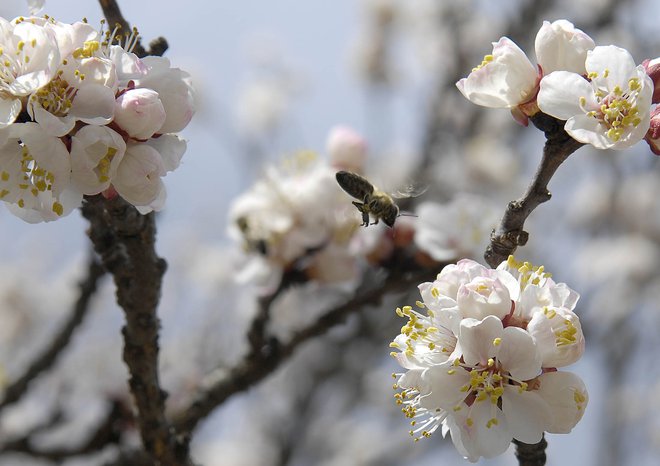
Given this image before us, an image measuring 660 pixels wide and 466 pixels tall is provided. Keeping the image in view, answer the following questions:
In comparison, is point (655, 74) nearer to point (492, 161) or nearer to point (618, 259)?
point (492, 161)

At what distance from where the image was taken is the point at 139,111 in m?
1.11

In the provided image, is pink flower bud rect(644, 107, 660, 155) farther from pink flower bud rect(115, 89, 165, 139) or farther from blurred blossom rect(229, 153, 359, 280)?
blurred blossom rect(229, 153, 359, 280)

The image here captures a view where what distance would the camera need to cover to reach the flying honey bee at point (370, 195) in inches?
59.4

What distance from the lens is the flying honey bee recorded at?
151cm

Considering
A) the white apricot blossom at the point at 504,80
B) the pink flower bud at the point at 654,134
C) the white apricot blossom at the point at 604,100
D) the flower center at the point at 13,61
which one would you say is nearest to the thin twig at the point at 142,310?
the flower center at the point at 13,61

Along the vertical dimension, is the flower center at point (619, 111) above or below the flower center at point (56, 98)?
above

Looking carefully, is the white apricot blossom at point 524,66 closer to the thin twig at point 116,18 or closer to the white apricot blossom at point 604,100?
the white apricot blossom at point 604,100

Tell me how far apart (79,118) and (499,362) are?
682 mm

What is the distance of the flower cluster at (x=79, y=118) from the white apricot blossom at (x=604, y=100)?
559 mm

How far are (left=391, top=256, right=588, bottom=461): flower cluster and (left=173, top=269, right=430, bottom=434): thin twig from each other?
0.87 m

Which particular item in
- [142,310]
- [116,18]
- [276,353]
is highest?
[116,18]

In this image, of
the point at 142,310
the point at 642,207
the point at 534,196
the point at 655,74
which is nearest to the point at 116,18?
the point at 142,310

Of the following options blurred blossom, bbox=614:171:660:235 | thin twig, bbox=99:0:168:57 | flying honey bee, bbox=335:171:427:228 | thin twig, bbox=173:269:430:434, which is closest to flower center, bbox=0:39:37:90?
thin twig, bbox=99:0:168:57

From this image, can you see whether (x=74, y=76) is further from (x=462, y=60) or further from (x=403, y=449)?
(x=462, y=60)
